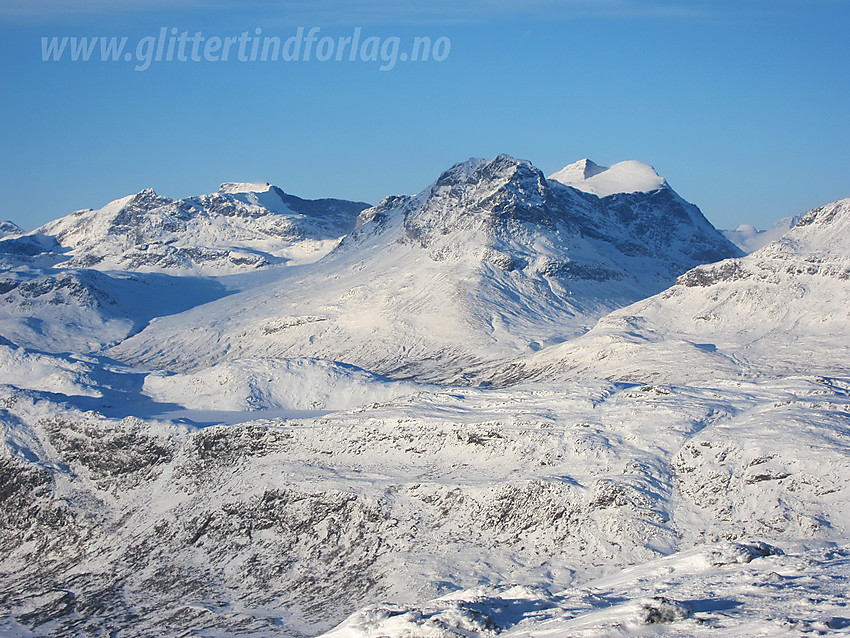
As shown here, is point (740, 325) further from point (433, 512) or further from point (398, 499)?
point (433, 512)

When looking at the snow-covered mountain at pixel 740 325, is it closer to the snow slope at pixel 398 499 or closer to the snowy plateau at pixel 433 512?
the snowy plateau at pixel 433 512

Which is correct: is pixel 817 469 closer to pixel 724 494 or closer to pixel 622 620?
pixel 724 494

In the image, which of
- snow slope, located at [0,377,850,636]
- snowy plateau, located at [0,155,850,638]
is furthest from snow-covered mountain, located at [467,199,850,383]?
snow slope, located at [0,377,850,636]

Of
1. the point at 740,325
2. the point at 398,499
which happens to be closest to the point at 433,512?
the point at 398,499

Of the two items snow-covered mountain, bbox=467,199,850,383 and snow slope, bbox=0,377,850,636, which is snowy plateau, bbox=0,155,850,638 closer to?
snow slope, bbox=0,377,850,636

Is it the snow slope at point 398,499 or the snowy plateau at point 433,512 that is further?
the snow slope at point 398,499

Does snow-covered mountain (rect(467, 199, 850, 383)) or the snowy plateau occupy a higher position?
snow-covered mountain (rect(467, 199, 850, 383))

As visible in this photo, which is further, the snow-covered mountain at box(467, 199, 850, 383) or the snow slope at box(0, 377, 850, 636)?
the snow-covered mountain at box(467, 199, 850, 383)

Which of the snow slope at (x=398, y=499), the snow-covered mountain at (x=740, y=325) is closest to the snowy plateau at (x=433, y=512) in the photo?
the snow slope at (x=398, y=499)

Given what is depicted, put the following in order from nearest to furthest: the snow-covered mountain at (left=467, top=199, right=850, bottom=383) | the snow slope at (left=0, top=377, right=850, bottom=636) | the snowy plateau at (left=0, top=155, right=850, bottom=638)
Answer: the snowy plateau at (left=0, top=155, right=850, bottom=638) < the snow slope at (left=0, top=377, right=850, bottom=636) < the snow-covered mountain at (left=467, top=199, right=850, bottom=383)
